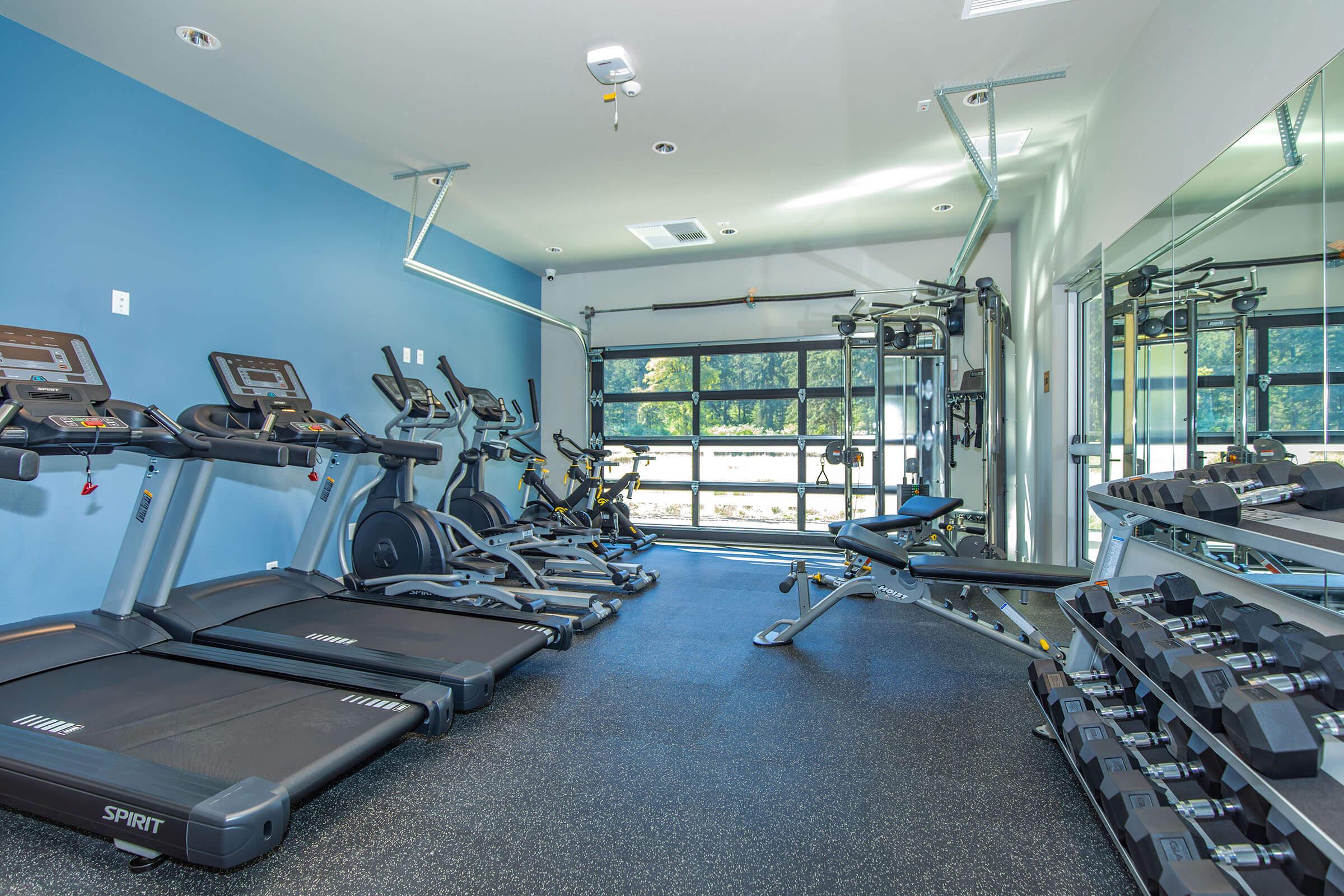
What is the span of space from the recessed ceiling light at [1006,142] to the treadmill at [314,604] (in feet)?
12.9

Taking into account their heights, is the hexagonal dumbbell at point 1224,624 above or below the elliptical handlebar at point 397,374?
below

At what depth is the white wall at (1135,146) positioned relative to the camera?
2014 millimetres

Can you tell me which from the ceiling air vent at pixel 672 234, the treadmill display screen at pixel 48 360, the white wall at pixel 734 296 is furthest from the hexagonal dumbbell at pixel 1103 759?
the ceiling air vent at pixel 672 234

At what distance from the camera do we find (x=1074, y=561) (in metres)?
4.11

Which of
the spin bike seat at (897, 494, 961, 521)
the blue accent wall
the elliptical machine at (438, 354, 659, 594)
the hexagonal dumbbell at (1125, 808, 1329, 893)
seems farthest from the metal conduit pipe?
the hexagonal dumbbell at (1125, 808, 1329, 893)

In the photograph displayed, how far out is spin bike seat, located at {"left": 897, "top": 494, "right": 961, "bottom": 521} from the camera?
401cm

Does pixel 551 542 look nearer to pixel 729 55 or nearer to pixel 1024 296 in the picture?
pixel 729 55

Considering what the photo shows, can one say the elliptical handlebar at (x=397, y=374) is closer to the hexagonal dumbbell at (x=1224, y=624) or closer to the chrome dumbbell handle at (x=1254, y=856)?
the hexagonal dumbbell at (x=1224, y=624)

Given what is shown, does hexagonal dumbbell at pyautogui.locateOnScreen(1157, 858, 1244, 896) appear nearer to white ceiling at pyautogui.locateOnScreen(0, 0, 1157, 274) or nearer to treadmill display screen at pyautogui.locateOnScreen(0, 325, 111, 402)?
white ceiling at pyautogui.locateOnScreen(0, 0, 1157, 274)

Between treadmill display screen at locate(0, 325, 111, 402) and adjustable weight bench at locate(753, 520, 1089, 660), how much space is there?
3252 millimetres

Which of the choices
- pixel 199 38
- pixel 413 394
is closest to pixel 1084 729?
pixel 413 394

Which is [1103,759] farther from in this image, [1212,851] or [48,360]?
[48,360]

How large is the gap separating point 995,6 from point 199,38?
146 inches

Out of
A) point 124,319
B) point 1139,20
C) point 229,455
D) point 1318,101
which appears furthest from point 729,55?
point 124,319
